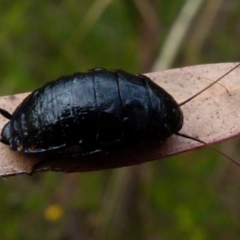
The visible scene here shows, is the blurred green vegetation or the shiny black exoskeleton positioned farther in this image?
the blurred green vegetation

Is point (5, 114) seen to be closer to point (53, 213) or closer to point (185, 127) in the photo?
point (185, 127)

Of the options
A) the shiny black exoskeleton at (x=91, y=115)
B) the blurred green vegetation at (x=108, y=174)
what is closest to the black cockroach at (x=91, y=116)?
the shiny black exoskeleton at (x=91, y=115)

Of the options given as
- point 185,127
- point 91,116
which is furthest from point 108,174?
point 91,116

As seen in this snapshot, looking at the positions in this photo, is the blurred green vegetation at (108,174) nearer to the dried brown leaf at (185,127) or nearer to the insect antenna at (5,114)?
the dried brown leaf at (185,127)

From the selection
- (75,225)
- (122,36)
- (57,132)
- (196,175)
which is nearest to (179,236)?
(196,175)

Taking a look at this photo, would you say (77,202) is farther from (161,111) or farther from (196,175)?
(161,111)

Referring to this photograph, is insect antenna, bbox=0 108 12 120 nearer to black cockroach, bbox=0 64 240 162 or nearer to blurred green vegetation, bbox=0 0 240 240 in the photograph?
black cockroach, bbox=0 64 240 162

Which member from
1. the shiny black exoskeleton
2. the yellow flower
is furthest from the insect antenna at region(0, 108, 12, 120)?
the yellow flower
